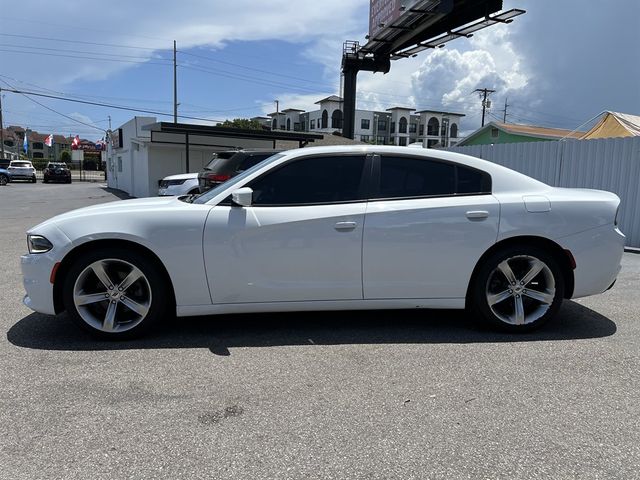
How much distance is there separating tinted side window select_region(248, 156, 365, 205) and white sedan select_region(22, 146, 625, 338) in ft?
→ 0.04

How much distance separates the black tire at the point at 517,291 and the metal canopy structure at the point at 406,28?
20.6m

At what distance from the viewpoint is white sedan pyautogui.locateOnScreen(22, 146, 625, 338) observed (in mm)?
4082

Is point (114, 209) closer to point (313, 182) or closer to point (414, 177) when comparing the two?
point (313, 182)

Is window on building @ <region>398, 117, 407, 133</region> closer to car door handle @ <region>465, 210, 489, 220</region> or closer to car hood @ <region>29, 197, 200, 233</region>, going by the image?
car door handle @ <region>465, 210, 489, 220</region>

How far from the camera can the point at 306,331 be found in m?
4.51

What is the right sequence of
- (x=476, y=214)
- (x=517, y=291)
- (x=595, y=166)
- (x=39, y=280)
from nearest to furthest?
1. (x=39, y=280)
2. (x=476, y=214)
3. (x=517, y=291)
4. (x=595, y=166)

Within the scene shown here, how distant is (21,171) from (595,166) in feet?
136

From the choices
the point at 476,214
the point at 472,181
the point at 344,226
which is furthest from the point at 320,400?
the point at 472,181

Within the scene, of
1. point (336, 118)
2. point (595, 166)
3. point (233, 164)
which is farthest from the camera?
point (336, 118)

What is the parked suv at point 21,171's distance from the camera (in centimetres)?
3975

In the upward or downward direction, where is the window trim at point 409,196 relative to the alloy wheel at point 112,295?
upward

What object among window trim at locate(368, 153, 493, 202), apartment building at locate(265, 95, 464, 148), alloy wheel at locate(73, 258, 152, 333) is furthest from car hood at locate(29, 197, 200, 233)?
apartment building at locate(265, 95, 464, 148)

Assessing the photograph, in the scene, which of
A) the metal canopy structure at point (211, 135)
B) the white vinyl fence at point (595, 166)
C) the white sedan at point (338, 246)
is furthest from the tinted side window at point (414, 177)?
the metal canopy structure at point (211, 135)

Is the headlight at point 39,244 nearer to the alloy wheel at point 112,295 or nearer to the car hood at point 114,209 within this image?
the car hood at point 114,209
